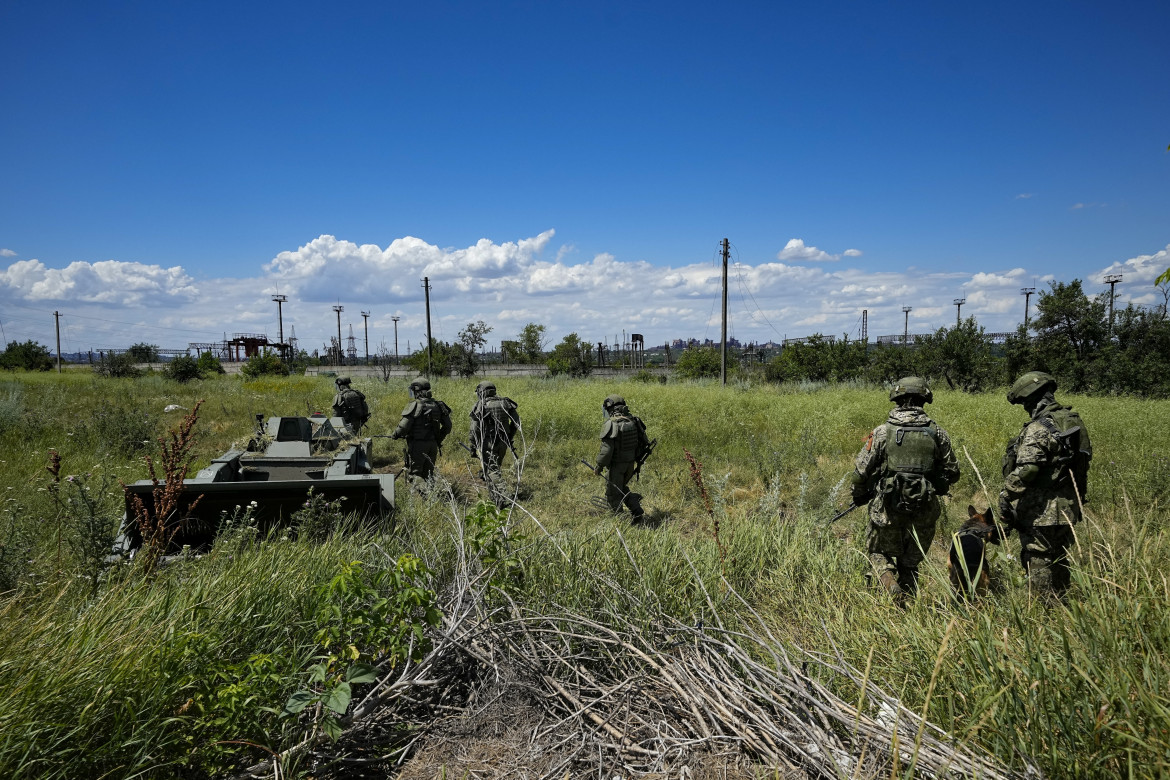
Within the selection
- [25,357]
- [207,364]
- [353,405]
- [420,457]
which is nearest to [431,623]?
[420,457]

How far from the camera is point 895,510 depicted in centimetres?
416

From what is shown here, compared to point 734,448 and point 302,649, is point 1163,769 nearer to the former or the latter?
point 302,649

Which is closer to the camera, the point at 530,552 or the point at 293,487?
the point at 530,552

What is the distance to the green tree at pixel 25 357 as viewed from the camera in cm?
3481

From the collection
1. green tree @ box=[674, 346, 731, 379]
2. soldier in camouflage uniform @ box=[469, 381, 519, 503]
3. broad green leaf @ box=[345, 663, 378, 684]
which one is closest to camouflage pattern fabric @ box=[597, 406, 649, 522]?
soldier in camouflage uniform @ box=[469, 381, 519, 503]

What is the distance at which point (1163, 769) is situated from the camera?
1248mm

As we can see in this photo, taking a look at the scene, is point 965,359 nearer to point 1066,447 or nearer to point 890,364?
point 890,364

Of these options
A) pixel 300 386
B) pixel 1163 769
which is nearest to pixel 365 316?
pixel 300 386

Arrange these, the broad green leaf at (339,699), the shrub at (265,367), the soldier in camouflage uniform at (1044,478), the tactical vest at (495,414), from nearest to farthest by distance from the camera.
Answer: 1. the broad green leaf at (339,699)
2. the soldier in camouflage uniform at (1044,478)
3. the tactical vest at (495,414)
4. the shrub at (265,367)

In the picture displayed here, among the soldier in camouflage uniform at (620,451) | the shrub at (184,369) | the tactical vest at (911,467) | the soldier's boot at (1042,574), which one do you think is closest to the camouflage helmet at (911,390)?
the tactical vest at (911,467)

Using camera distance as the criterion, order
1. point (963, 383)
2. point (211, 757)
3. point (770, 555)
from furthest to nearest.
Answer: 1. point (963, 383)
2. point (770, 555)
3. point (211, 757)

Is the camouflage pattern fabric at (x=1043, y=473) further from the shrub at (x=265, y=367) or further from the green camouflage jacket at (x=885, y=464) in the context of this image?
the shrub at (x=265, y=367)

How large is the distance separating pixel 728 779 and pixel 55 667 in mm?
2121

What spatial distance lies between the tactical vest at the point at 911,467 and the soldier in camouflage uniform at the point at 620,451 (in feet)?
9.45
